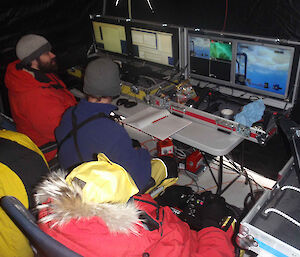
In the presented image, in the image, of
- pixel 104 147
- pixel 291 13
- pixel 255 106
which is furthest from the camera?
pixel 291 13

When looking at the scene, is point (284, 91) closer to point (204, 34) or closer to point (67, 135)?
point (204, 34)

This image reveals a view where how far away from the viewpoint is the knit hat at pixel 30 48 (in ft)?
7.31

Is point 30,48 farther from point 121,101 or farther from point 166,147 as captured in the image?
point 166,147

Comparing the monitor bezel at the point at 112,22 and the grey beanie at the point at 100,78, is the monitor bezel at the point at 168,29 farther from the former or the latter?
the grey beanie at the point at 100,78

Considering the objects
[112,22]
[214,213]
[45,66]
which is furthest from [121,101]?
[214,213]

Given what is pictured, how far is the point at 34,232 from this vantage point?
0.90 metres

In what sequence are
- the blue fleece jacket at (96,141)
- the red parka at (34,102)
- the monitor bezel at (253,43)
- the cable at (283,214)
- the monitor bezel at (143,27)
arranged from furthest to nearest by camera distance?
the monitor bezel at (143,27) < the red parka at (34,102) < the monitor bezel at (253,43) < the blue fleece jacket at (96,141) < the cable at (283,214)

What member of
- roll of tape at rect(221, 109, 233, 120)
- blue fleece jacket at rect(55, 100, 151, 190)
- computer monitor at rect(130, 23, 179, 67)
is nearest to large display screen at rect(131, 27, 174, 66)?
computer monitor at rect(130, 23, 179, 67)

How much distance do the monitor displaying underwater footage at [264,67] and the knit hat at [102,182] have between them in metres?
1.37

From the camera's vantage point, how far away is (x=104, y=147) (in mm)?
1469

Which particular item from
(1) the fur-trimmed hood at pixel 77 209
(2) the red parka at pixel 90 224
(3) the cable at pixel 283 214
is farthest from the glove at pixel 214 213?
(1) the fur-trimmed hood at pixel 77 209

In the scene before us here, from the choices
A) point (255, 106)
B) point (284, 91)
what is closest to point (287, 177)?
point (255, 106)

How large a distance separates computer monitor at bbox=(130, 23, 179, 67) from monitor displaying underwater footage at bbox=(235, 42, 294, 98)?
0.56 m

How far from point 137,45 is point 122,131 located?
4.36 ft
